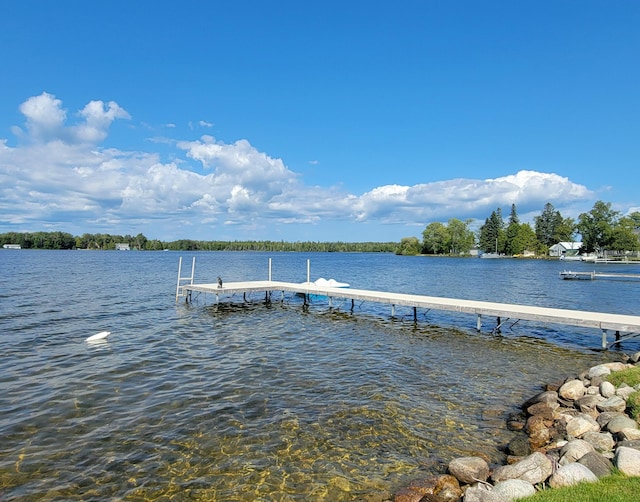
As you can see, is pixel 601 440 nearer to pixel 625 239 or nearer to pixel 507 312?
pixel 507 312

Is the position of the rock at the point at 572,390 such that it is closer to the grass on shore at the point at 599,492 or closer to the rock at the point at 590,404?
the rock at the point at 590,404

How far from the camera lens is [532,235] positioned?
116562 millimetres

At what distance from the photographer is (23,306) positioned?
2308 centimetres

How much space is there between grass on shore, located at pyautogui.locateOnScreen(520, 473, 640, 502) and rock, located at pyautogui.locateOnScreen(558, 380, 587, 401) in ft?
15.1

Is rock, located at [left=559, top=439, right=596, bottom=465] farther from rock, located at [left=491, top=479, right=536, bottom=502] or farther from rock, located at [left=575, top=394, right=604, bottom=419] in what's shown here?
rock, located at [left=575, top=394, right=604, bottom=419]

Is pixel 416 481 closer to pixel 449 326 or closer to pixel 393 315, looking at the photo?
pixel 449 326

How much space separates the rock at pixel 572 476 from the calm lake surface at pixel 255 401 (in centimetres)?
171

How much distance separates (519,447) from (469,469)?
1.44m

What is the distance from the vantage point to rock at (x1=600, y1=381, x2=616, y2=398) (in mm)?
8586

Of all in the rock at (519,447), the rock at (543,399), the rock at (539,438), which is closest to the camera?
the rock at (519,447)

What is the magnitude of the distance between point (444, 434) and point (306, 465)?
291cm

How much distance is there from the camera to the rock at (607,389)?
8.59 meters

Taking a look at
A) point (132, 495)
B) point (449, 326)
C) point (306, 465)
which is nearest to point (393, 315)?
point (449, 326)

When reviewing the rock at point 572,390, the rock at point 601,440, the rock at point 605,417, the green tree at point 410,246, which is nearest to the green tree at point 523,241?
the green tree at point 410,246
